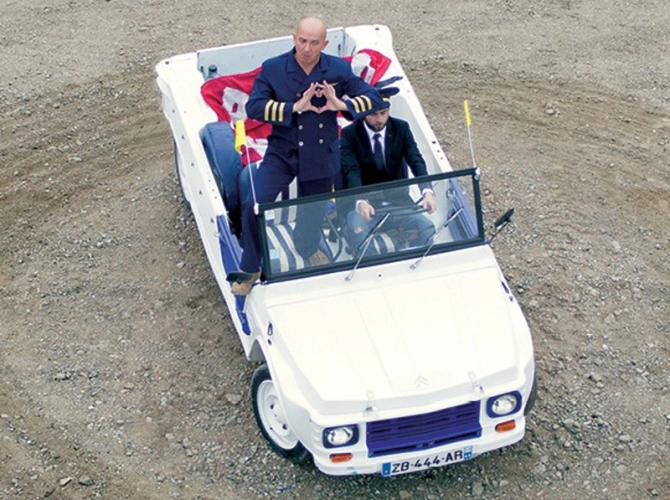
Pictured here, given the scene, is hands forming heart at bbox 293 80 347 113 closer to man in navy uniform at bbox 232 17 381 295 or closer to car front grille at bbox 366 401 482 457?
man in navy uniform at bbox 232 17 381 295

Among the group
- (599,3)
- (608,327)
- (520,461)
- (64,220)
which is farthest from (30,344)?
(599,3)

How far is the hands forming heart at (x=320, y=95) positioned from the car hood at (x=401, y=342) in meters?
1.33

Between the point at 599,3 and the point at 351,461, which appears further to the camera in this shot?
the point at 599,3

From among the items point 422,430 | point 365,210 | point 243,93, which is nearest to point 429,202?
point 365,210

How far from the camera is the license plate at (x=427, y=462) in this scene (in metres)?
8.04

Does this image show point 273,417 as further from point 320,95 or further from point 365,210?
point 320,95

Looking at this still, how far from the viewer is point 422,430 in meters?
A: 8.02

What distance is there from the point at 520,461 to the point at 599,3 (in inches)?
301

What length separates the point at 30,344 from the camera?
9.84 m

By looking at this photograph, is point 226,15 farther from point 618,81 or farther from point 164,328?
point 164,328

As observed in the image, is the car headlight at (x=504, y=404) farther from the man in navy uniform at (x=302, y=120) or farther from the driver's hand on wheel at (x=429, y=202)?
the man in navy uniform at (x=302, y=120)

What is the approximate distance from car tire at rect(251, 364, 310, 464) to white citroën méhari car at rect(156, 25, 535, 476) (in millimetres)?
11

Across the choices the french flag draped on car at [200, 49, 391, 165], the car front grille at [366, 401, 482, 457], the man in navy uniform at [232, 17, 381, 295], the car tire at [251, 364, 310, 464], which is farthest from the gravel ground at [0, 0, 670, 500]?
the man in navy uniform at [232, 17, 381, 295]

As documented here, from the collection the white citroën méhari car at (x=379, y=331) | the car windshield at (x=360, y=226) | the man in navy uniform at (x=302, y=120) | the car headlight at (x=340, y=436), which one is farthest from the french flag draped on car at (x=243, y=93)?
the car headlight at (x=340, y=436)
